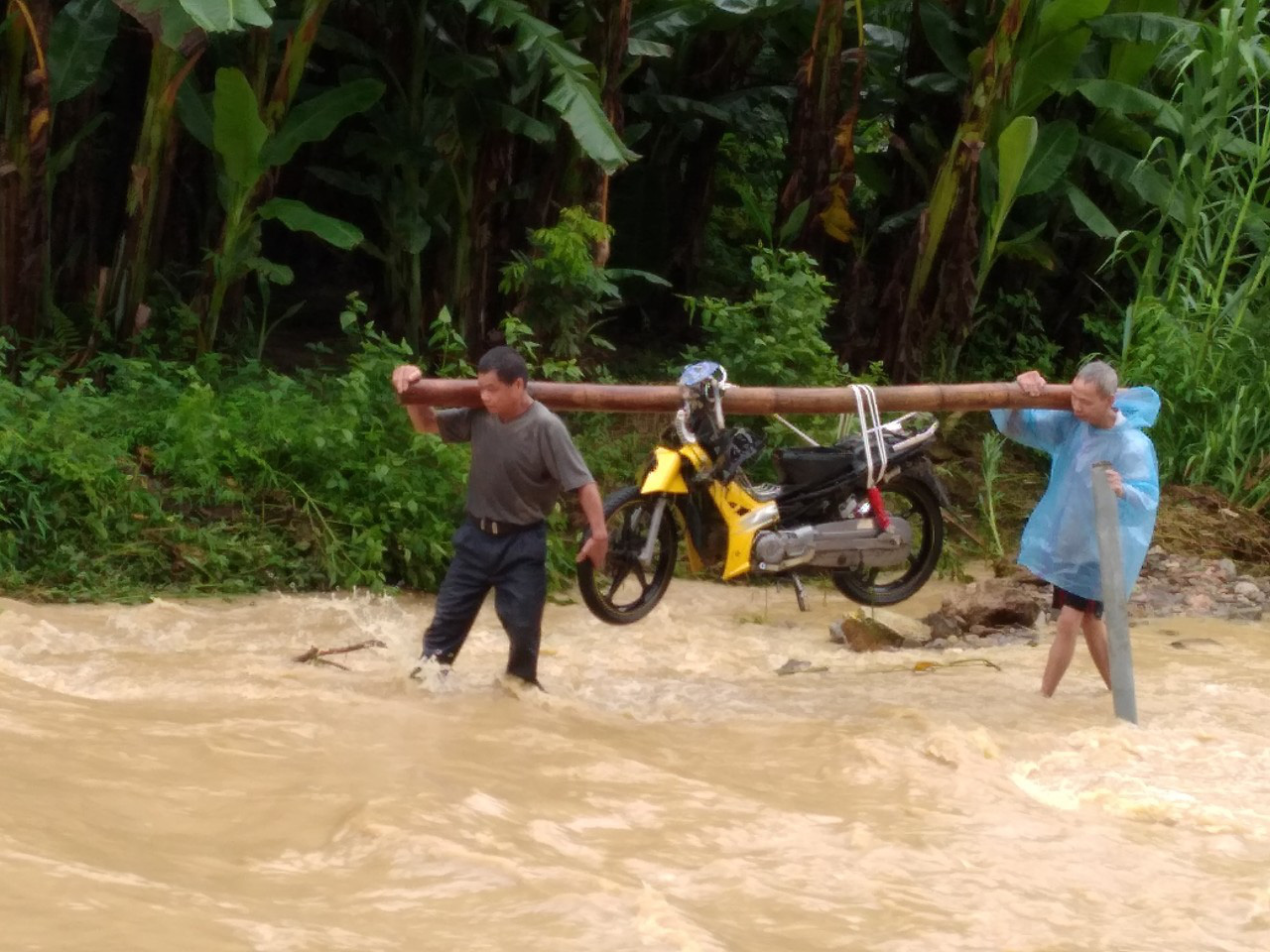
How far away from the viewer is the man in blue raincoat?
21.8 ft

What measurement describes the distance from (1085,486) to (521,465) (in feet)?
7.87

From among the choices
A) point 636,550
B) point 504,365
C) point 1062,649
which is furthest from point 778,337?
point 504,365

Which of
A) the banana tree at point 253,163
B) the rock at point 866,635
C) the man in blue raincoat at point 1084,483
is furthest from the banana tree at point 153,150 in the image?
the man in blue raincoat at point 1084,483

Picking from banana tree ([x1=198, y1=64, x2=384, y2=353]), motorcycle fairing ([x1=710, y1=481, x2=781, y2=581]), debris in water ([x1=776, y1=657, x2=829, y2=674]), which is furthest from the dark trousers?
banana tree ([x1=198, y1=64, x2=384, y2=353])

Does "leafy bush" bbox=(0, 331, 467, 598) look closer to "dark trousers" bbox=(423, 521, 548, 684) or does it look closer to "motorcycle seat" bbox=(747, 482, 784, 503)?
"motorcycle seat" bbox=(747, 482, 784, 503)

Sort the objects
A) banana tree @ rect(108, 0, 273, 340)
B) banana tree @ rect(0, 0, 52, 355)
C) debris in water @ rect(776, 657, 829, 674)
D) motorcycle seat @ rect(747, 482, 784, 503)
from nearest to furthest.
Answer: motorcycle seat @ rect(747, 482, 784, 503)
debris in water @ rect(776, 657, 829, 674)
banana tree @ rect(108, 0, 273, 340)
banana tree @ rect(0, 0, 52, 355)

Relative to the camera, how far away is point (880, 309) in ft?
39.7

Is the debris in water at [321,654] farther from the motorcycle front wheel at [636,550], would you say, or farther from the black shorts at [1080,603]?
the black shorts at [1080,603]

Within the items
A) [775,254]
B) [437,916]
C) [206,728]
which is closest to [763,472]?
[775,254]

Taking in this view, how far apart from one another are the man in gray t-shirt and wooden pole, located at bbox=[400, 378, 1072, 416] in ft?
0.28

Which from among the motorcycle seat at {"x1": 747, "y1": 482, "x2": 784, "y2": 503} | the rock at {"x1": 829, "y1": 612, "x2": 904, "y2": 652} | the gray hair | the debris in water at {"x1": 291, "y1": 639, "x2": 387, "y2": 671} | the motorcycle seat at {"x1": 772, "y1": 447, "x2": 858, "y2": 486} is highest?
the gray hair

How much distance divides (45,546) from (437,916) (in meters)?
4.89

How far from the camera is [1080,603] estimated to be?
689cm

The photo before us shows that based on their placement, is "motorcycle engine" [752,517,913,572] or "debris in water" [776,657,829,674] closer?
"motorcycle engine" [752,517,913,572]
